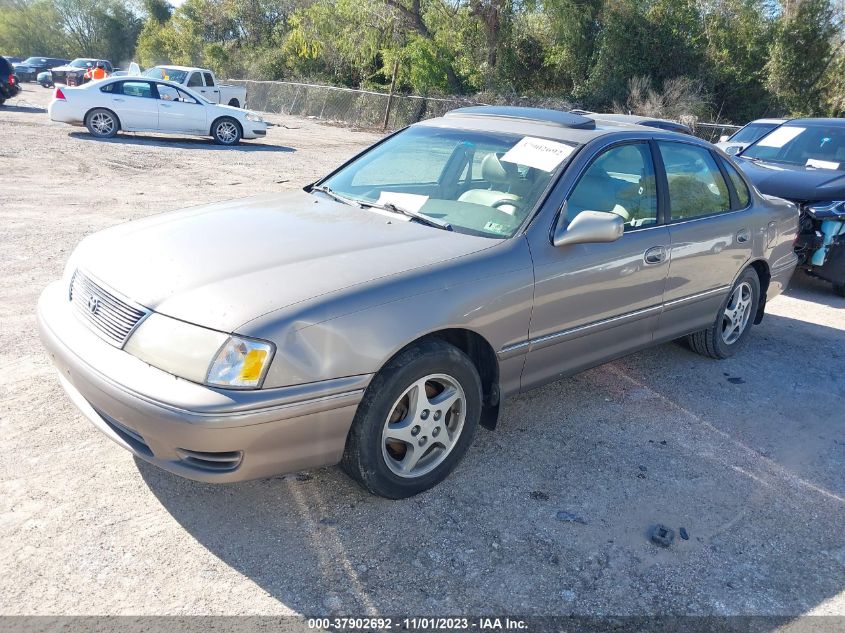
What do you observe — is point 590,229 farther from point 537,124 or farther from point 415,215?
point 537,124

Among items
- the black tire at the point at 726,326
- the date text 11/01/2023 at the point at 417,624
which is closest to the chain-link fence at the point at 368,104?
the black tire at the point at 726,326

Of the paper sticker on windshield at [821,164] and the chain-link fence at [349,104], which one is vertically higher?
the paper sticker on windshield at [821,164]

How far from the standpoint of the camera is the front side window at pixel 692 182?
459cm

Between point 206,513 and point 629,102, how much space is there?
2526 centimetres

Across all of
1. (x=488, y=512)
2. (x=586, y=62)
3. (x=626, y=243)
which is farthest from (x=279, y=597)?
(x=586, y=62)

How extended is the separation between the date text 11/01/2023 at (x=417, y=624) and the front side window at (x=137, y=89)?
16.1 m

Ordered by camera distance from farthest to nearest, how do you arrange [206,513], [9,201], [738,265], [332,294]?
[9,201] < [738,265] < [206,513] < [332,294]

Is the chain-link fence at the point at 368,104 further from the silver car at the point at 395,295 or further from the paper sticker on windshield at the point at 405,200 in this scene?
the paper sticker on windshield at the point at 405,200

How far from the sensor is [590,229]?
367 centimetres

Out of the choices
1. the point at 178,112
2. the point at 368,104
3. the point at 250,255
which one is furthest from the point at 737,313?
the point at 368,104

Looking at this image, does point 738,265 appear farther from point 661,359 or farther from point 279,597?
point 279,597

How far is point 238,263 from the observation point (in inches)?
126

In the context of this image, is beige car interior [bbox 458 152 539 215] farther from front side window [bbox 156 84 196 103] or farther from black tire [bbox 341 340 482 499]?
front side window [bbox 156 84 196 103]

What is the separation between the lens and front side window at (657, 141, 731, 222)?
15.0 ft
